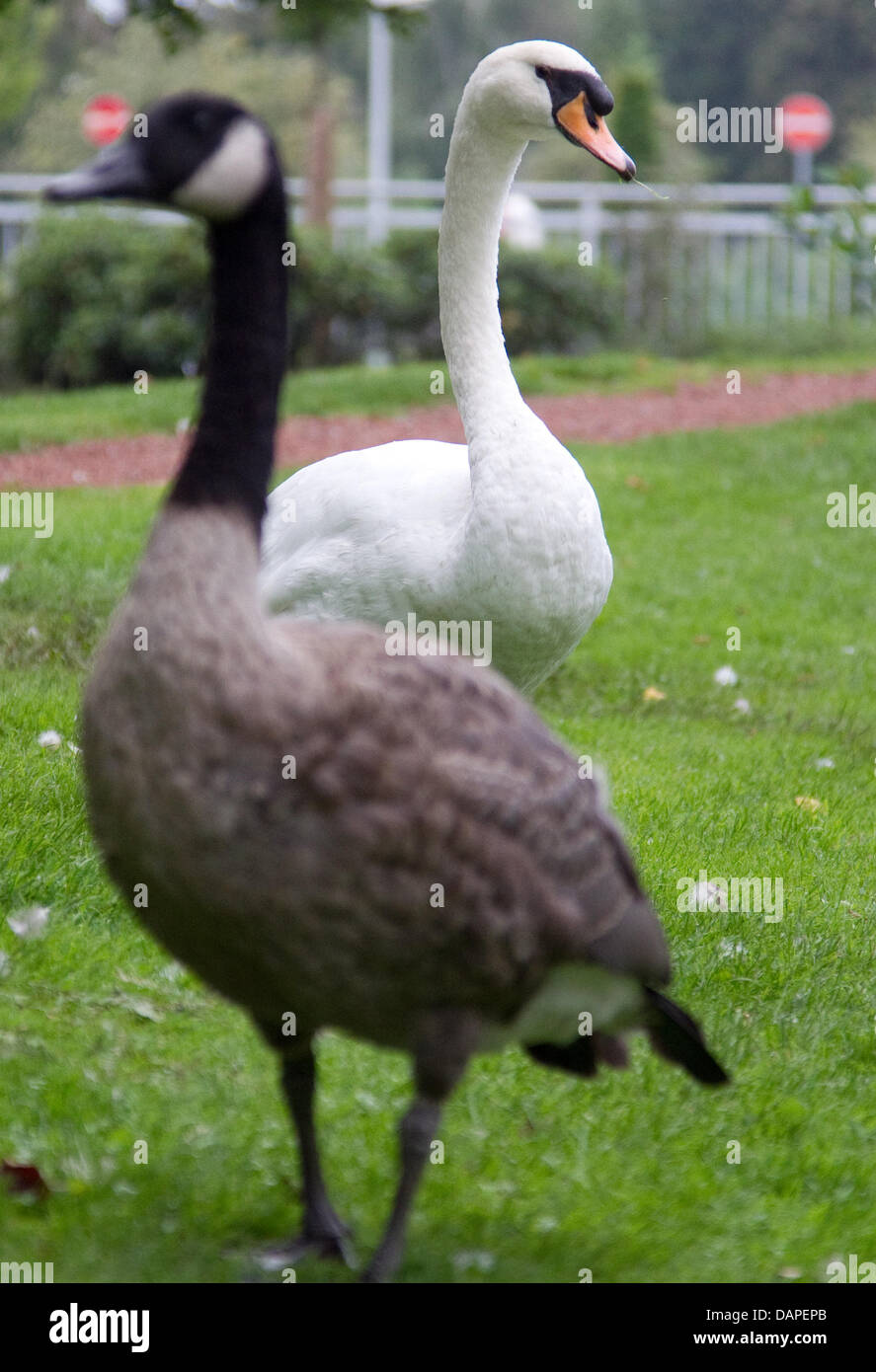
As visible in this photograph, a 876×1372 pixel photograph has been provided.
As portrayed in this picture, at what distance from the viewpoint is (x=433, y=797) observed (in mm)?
2670

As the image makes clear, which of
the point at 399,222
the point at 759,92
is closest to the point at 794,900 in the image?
the point at 399,222

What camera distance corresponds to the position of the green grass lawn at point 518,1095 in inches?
126

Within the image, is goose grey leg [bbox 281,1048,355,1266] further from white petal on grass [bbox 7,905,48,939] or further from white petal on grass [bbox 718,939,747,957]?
white petal on grass [bbox 718,939,747,957]

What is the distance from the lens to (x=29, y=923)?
423cm

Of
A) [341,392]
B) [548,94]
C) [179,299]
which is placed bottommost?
[548,94]

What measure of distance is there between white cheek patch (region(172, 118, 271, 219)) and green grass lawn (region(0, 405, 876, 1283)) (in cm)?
177

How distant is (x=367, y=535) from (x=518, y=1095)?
5.43 ft

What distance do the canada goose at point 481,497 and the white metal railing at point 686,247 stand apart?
52.1 feet

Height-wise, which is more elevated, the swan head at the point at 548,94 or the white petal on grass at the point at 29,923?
the swan head at the point at 548,94

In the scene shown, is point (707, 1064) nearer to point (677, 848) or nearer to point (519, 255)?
point (677, 848)

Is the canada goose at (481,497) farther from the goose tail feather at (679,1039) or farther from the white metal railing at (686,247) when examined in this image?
the white metal railing at (686,247)

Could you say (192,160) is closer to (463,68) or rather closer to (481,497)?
(481,497)

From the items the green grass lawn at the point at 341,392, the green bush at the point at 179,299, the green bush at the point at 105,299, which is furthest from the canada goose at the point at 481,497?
the green bush at the point at 105,299

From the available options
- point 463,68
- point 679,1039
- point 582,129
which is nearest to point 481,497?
point 582,129
